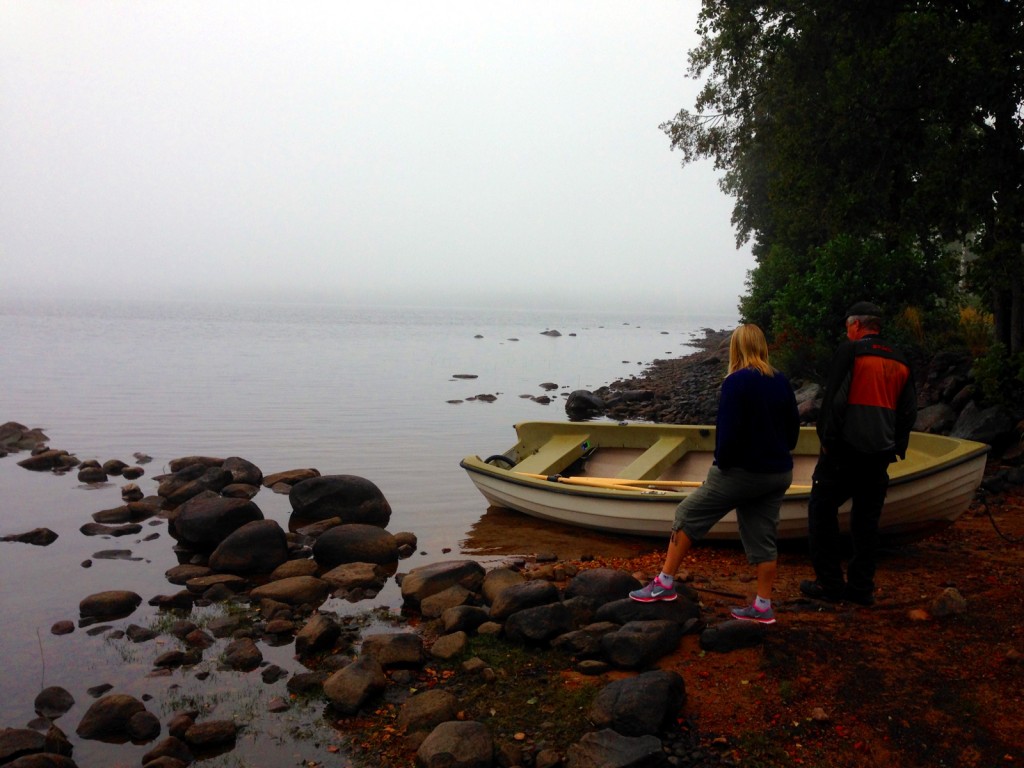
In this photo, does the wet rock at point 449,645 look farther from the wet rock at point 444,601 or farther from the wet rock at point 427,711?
the wet rock at point 444,601

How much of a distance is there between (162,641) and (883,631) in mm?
6370

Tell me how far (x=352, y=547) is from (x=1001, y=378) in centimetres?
1062

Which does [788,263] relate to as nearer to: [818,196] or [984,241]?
[818,196]

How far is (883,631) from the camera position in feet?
20.0

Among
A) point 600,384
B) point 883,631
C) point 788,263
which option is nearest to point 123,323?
point 600,384

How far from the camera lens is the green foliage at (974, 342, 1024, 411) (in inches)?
500

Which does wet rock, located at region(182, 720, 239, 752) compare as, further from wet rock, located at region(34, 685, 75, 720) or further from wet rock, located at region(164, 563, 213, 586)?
wet rock, located at region(164, 563, 213, 586)

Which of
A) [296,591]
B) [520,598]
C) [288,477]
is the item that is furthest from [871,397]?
[288,477]

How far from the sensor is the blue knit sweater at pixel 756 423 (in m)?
5.90

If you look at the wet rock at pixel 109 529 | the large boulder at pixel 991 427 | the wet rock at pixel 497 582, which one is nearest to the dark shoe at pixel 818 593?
the wet rock at pixel 497 582

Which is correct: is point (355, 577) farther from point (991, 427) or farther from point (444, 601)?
point (991, 427)

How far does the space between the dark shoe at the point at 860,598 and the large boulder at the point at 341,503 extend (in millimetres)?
7013

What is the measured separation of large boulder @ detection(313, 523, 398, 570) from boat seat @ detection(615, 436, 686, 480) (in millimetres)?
3408

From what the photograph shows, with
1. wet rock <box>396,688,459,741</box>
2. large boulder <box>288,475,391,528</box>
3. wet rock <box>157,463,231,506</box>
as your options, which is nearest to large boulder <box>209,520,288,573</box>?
large boulder <box>288,475,391,528</box>
